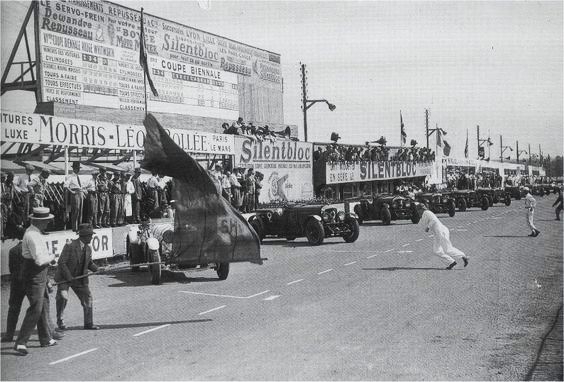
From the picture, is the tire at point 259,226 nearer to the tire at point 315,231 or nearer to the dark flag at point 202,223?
the tire at point 315,231

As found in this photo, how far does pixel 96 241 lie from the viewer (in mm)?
14125

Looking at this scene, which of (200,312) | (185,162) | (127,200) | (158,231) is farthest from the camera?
(127,200)

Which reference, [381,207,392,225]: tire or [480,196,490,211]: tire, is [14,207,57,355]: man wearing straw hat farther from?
[480,196,490,211]: tire

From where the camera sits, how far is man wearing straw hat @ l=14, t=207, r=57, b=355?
678 cm

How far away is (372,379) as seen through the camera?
18.8ft

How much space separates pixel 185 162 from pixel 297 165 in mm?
21915

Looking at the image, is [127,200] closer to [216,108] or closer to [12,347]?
[12,347]

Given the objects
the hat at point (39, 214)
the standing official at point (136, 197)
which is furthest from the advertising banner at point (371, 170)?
the hat at point (39, 214)

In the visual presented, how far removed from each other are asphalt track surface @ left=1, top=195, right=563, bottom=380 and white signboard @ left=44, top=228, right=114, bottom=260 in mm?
1095

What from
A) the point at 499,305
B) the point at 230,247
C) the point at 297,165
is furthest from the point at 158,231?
the point at 297,165

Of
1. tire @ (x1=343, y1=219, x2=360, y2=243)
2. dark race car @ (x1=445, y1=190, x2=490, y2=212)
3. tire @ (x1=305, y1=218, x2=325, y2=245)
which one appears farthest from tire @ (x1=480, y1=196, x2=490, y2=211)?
tire @ (x1=305, y1=218, x2=325, y2=245)

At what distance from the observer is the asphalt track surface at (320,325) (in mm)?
6070

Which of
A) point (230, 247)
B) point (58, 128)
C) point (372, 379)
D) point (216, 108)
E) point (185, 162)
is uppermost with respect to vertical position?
point (216, 108)

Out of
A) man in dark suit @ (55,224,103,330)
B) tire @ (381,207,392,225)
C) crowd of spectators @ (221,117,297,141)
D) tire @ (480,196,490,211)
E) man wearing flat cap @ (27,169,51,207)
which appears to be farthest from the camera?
tire @ (480,196,490,211)
